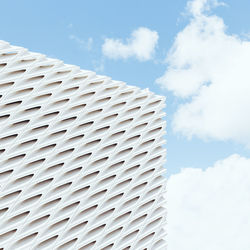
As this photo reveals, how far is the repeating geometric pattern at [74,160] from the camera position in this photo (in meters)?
18.0

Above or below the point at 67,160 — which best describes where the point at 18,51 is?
above

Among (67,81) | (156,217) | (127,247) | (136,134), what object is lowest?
(127,247)

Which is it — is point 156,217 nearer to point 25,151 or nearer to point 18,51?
point 25,151

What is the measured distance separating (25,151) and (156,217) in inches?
391

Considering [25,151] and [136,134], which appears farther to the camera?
[136,134]

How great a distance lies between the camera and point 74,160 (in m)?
19.9

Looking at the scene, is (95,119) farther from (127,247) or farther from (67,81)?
(127,247)

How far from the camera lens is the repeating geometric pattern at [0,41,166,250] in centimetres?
1800

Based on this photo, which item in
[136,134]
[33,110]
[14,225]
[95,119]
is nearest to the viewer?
[14,225]

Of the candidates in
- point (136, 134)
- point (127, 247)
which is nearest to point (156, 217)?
point (127, 247)

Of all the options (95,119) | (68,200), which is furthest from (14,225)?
(95,119)

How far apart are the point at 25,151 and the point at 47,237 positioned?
456 centimetres

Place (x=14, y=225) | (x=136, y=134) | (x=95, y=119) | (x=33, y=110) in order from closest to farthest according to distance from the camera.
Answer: (x=14, y=225), (x=33, y=110), (x=95, y=119), (x=136, y=134)

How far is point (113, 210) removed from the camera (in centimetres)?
2120
